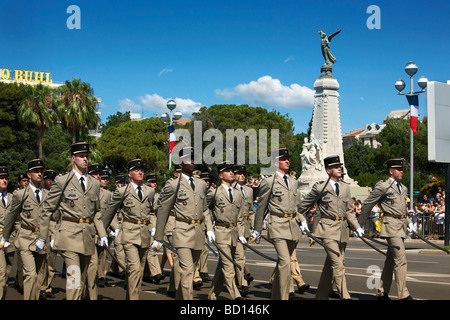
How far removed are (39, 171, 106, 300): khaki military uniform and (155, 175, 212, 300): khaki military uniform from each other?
1.04 meters

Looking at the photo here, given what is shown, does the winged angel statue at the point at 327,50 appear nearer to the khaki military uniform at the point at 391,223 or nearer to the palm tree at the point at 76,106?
the palm tree at the point at 76,106

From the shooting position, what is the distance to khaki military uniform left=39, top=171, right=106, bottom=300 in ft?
27.6

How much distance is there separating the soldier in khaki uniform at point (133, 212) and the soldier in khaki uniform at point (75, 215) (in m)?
1.21

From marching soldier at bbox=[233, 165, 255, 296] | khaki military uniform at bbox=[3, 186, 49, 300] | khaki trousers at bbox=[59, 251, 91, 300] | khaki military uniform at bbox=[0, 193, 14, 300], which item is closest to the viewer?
khaki trousers at bbox=[59, 251, 91, 300]

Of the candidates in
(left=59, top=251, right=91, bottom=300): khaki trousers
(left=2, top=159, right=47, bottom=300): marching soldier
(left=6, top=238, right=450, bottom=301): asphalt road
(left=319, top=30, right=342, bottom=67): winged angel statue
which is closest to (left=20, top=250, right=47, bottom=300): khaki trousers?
(left=2, top=159, right=47, bottom=300): marching soldier

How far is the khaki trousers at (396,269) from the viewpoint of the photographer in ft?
32.9

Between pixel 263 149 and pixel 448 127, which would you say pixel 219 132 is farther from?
pixel 448 127

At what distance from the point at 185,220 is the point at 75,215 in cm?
152

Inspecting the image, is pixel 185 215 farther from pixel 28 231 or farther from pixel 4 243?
pixel 4 243

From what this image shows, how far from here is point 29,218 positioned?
33.8 ft

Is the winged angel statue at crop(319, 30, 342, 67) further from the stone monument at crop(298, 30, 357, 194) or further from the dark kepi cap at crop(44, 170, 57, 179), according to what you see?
the dark kepi cap at crop(44, 170, 57, 179)

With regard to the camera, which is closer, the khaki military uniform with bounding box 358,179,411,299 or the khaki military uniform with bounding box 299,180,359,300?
the khaki military uniform with bounding box 299,180,359,300

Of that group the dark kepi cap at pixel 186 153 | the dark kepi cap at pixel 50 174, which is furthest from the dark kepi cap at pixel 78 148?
the dark kepi cap at pixel 50 174

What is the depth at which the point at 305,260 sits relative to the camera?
1766 centimetres
